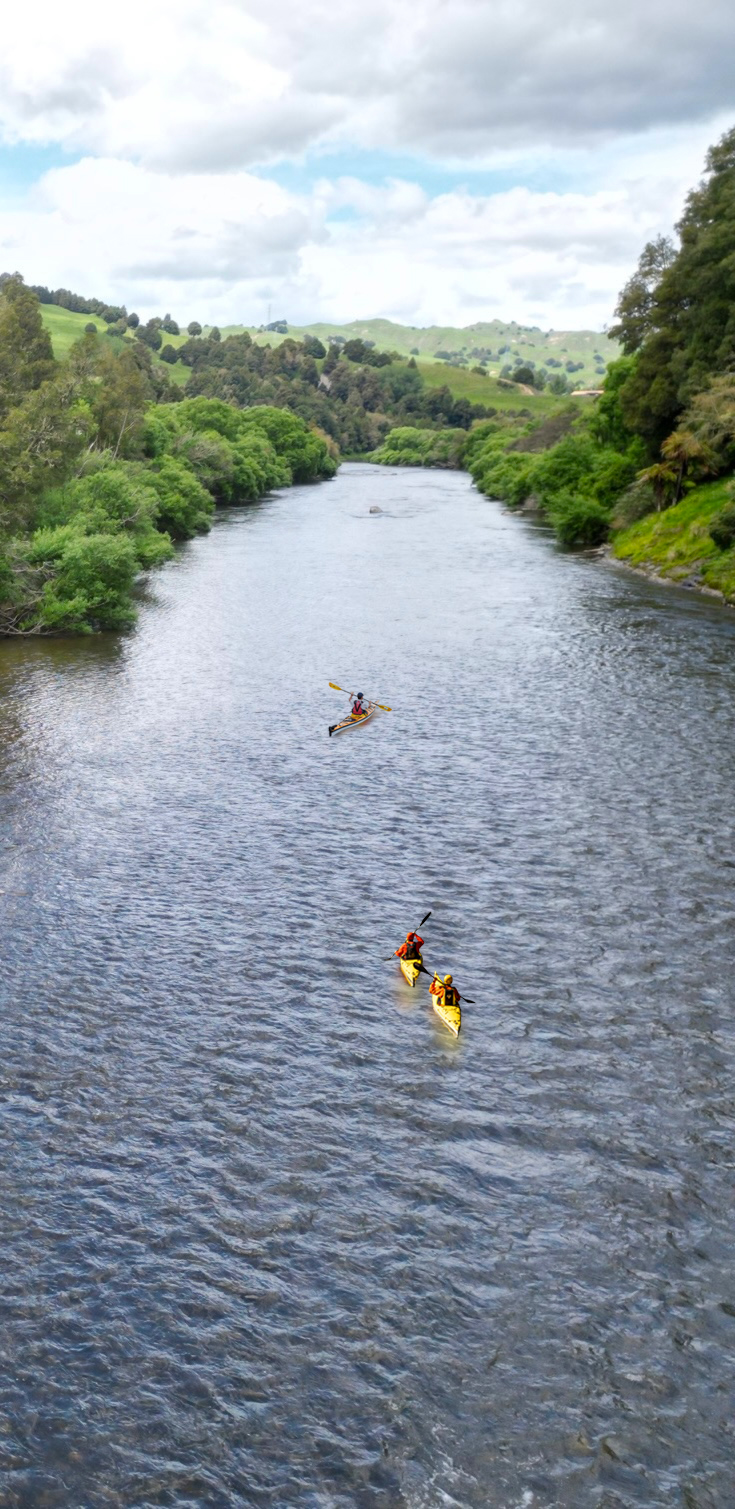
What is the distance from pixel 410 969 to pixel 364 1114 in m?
5.85

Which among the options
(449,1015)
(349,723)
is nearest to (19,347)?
(349,723)

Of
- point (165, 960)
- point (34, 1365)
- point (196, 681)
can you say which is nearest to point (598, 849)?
point (165, 960)

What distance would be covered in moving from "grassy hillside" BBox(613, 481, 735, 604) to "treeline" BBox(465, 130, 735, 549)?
1.98 meters

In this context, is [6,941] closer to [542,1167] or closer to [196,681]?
[542,1167]

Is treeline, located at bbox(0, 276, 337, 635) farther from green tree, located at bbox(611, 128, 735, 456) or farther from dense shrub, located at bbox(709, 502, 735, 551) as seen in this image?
green tree, located at bbox(611, 128, 735, 456)

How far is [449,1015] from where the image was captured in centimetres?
2789

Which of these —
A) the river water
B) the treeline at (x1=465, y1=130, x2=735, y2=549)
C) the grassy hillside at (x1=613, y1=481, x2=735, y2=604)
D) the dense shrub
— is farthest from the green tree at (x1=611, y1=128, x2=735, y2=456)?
the river water

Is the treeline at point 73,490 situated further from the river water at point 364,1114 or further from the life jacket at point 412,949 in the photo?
the life jacket at point 412,949

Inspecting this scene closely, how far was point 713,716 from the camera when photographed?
53.5m

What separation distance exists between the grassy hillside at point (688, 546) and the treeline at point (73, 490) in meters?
41.0

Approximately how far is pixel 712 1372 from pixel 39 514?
70.6 metres

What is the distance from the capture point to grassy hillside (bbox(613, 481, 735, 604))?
82.4 metres

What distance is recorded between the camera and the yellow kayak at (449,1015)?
91.0ft

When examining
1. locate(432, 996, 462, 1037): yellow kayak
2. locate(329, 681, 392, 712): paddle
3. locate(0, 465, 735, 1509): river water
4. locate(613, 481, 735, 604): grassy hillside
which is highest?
locate(613, 481, 735, 604): grassy hillside
